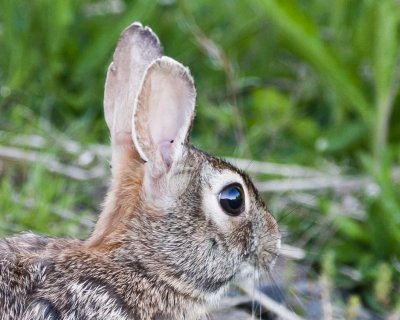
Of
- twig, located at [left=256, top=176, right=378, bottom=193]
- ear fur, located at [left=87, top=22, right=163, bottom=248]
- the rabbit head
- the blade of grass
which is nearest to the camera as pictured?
the rabbit head

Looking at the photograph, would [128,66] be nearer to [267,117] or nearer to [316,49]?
[316,49]

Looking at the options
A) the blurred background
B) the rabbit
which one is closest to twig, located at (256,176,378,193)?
the blurred background

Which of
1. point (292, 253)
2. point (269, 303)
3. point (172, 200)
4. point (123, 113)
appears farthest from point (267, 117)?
point (172, 200)

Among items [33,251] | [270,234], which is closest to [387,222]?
[270,234]

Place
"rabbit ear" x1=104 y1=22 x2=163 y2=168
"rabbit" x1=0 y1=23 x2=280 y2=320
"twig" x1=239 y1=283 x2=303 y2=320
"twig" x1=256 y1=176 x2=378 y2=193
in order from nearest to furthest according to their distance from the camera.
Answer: "rabbit" x1=0 y1=23 x2=280 y2=320 < "rabbit ear" x1=104 y1=22 x2=163 y2=168 < "twig" x1=239 y1=283 x2=303 y2=320 < "twig" x1=256 y1=176 x2=378 y2=193

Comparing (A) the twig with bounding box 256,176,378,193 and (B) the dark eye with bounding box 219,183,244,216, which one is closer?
(B) the dark eye with bounding box 219,183,244,216

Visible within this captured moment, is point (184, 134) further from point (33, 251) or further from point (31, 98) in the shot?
point (31, 98)

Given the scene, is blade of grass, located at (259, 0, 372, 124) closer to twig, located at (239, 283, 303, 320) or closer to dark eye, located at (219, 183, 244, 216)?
twig, located at (239, 283, 303, 320)
